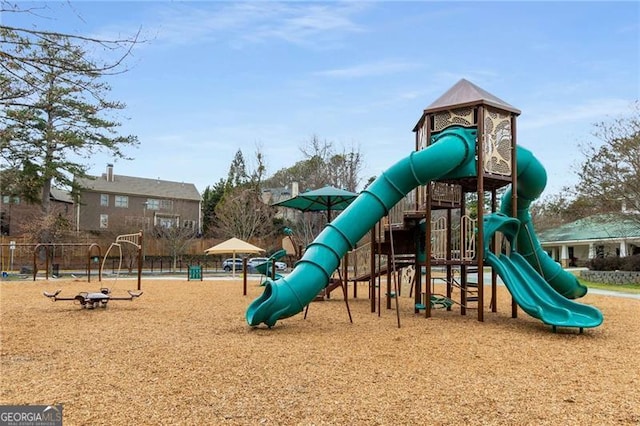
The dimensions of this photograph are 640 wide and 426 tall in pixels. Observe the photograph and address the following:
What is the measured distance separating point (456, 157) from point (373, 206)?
6.43 ft

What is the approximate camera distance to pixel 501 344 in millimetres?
7887

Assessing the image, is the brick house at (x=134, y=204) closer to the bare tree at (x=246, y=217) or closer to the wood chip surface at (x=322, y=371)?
the bare tree at (x=246, y=217)

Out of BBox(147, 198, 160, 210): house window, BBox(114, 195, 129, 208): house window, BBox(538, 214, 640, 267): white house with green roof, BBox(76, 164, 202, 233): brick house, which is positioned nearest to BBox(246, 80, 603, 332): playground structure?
BBox(538, 214, 640, 267): white house with green roof

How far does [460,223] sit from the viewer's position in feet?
36.3

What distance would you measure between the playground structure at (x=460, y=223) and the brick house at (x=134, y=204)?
127ft

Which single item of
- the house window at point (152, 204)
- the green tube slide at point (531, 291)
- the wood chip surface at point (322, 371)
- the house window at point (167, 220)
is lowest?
the wood chip surface at point (322, 371)

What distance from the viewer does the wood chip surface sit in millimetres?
4602


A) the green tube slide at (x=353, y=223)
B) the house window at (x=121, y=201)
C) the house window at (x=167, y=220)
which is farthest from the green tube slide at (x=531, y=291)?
the house window at (x=121, y=201)

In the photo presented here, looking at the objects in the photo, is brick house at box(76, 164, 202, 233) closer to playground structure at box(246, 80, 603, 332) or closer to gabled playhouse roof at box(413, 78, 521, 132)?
playground structure at box(246, 80, 603, 332)

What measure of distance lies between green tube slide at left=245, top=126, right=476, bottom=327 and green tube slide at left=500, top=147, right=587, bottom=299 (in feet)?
7.05

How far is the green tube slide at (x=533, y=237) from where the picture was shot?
39.2ft

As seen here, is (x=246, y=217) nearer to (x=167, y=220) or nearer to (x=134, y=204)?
(x=167, y=220)

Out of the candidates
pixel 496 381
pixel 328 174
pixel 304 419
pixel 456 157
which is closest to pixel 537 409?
pixel 496 381

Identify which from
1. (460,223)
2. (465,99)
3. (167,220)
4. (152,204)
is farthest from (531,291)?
(152,204)
